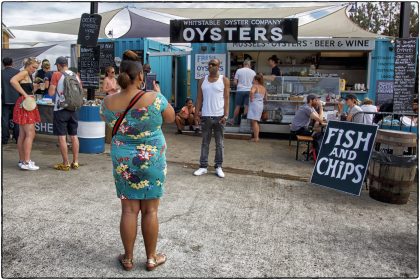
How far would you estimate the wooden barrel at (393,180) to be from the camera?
493 cm

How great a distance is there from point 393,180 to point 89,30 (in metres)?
5.81

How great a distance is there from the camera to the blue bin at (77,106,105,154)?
23.6 feet

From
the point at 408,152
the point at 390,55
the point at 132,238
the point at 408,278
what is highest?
the point at 390,55

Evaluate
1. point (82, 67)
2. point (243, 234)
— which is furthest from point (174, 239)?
point (82, 67)

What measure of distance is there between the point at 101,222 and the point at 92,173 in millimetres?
2017

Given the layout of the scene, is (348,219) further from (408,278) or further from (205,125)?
(205,125)

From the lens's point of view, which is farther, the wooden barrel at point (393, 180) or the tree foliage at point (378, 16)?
the tree foliage at point (378, 16)

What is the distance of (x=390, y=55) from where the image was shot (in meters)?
10.7

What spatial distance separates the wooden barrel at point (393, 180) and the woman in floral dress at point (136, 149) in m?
3.04

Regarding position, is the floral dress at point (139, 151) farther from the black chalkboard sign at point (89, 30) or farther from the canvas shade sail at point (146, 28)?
the canvas shade sail at point (146, 28)

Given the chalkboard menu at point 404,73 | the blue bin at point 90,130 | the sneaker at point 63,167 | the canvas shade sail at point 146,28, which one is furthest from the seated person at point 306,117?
the canvas shade sail at point 146,28

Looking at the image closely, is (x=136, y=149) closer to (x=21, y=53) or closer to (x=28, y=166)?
(x=28, y=166)

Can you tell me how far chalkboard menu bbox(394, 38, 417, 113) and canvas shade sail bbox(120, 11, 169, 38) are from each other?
8404mm

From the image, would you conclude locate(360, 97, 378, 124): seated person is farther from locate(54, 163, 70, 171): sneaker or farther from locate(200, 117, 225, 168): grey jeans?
locate(54, 163, 70, 171): sneaker
